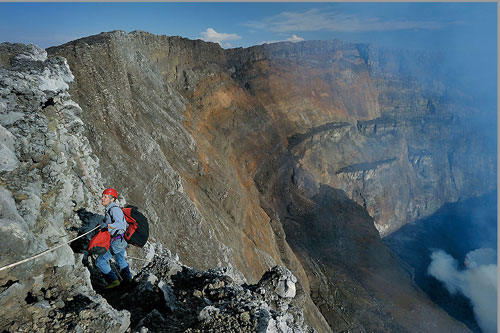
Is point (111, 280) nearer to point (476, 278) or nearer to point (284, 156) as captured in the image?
point (284, 156)

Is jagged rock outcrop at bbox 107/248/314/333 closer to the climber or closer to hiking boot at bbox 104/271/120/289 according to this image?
hiking boot at bbox 104/271/120/289

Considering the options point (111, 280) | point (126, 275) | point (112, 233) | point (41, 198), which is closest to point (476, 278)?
point (126, 275)

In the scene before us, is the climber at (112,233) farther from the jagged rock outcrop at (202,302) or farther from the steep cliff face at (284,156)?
the steep cliff face at (284,156)

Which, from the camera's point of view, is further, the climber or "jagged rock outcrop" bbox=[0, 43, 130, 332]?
the climber

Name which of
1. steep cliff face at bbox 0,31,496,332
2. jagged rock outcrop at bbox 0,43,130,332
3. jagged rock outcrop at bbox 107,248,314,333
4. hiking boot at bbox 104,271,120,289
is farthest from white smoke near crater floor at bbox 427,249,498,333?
jagged rock outcrop at bbox 0,43,130,332

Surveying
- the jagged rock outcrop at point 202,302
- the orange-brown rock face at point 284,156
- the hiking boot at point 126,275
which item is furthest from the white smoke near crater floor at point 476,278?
the hiking boot at point 126,275

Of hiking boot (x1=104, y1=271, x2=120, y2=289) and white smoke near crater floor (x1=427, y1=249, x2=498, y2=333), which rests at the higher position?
hiking boot (x1=104, y1=271, x2=120, y2=289)

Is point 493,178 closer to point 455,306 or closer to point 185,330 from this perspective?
point 455,306
